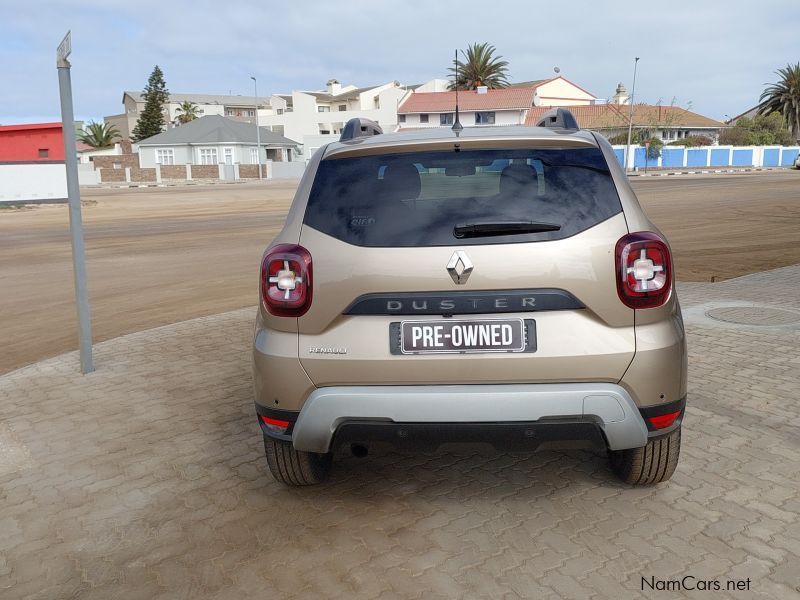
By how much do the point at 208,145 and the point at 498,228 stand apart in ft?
247

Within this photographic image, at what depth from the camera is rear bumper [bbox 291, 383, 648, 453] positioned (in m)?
3.03

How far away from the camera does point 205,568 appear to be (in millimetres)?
3162

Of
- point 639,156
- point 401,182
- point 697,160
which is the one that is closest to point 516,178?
point 401,182

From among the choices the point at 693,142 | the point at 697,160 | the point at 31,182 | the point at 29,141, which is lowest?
the point at 31,182

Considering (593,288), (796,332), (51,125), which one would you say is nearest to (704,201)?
(796,332)

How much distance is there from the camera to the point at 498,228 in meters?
3.10

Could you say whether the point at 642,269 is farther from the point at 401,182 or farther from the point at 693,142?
the point at 693,142

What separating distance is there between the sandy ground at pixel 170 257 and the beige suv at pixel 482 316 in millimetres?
4901

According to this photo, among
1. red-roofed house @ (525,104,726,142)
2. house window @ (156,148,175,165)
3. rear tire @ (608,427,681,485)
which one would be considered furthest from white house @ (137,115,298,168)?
rear tire @ (608,427,681,485)

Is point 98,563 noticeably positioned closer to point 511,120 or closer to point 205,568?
point 205,568

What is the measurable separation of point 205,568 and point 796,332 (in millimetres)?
5849

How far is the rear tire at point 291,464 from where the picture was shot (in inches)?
144

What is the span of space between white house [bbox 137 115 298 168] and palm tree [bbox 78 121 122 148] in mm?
22546

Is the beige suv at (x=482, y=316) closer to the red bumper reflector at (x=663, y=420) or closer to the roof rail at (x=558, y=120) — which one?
the red bumper reflector at (x=663, y=420)
